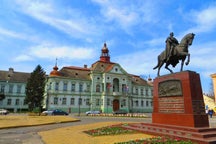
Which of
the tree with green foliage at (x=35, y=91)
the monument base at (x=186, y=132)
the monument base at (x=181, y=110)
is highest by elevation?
the tree with green foliage at (x=35, y=91)

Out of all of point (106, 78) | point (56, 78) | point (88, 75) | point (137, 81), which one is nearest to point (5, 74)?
point (56, 78)

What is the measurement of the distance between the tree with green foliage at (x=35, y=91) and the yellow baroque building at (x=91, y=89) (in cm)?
185

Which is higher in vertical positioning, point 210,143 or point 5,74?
point 5,74

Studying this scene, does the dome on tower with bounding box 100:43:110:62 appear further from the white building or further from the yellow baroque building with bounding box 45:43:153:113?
the white building

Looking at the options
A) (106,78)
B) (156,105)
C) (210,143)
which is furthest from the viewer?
(106,78)

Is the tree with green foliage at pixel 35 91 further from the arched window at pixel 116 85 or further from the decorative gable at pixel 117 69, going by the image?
the arched window at pixel 116 85

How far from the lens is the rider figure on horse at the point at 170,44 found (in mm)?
12534

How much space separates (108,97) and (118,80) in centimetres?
653

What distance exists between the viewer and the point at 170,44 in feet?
41.6

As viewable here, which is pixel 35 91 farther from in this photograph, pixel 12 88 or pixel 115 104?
pixel 115 104

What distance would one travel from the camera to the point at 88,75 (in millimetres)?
54719

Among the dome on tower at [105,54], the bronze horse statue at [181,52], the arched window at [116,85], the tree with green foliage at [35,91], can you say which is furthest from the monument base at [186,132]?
the dome on tower at [105,54]

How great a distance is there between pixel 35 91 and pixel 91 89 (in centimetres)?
1498

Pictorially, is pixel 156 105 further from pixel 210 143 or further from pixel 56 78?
pixel 56 78
